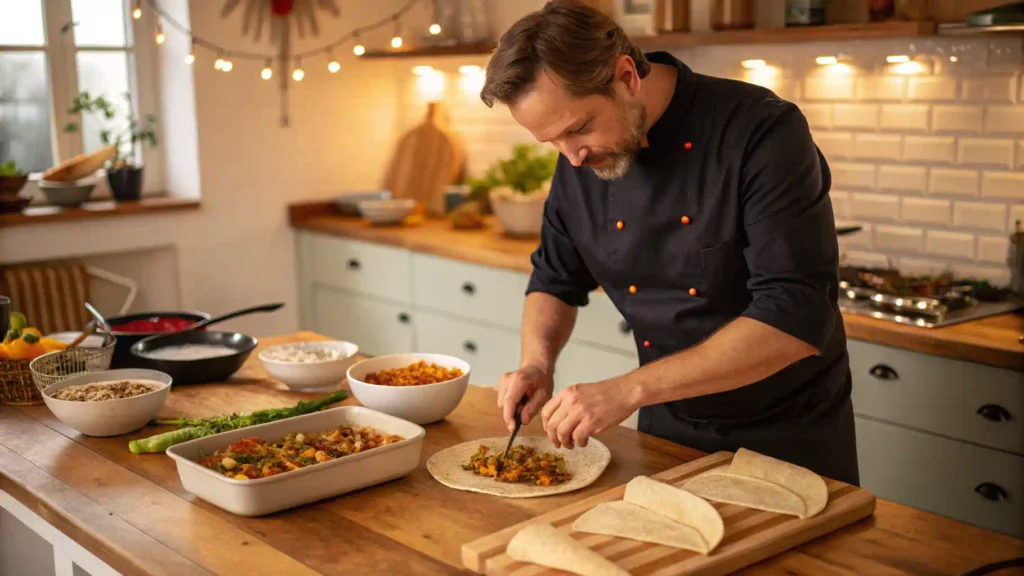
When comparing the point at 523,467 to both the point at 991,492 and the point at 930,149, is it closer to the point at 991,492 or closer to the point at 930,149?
the point at 991,492

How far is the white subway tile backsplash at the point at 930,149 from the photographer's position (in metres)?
3.42

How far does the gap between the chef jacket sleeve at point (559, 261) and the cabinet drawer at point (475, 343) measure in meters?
1.66

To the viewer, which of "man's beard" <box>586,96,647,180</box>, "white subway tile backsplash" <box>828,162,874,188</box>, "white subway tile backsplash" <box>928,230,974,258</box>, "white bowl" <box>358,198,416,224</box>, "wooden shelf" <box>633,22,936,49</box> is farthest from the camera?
"white bowl" <box>358,198,416,224</box>

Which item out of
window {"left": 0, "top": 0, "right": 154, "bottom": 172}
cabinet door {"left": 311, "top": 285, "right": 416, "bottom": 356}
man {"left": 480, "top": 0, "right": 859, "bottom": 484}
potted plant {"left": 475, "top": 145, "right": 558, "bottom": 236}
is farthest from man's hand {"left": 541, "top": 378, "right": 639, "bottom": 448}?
window {"left": 0, "top": 0, "right": 154, "bottom": 172}

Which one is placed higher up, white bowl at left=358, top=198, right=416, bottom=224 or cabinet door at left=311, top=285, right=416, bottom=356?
white bowl at left=358, top=198, right=416, bottom=224

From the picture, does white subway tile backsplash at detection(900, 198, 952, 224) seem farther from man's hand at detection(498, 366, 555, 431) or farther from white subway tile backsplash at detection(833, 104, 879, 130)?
man's hand at detection(498, 366, 555, 431)

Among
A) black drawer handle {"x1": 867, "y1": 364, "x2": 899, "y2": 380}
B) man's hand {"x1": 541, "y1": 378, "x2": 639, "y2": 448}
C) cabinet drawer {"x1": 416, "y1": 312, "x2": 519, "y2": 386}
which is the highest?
man's hand {"x1": 541, "y1": 378, "x2": 639, "y2": 448}

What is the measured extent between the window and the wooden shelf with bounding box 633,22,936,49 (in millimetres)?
2281

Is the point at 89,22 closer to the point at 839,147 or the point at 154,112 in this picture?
the point at 154,112

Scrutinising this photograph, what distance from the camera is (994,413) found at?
2.85 meters

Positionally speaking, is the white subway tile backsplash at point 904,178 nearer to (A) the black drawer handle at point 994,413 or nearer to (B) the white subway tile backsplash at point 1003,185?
(B) the white subway tile backsplash at point 1003,185

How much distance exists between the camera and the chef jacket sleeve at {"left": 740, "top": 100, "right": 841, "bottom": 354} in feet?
6.29

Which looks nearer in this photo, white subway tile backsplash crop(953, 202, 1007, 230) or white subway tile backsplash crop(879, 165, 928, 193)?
white subway tile backsplash crop(953, 202, 1007, 230)

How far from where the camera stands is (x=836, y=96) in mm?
3684
